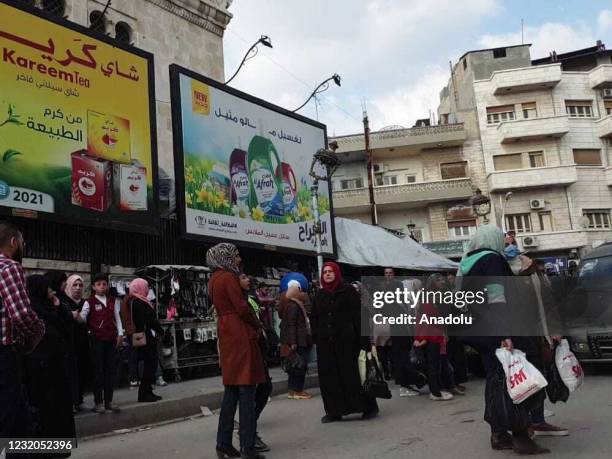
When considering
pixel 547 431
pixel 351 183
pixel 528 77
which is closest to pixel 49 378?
pixel 547 431

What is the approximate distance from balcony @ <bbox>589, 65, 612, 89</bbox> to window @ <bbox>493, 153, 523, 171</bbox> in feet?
20.0

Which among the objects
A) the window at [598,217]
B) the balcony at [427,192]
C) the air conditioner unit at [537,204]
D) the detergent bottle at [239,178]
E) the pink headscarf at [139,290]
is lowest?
the pink headscarf at [139,290]

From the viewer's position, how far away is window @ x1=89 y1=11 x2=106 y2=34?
46.6 ft

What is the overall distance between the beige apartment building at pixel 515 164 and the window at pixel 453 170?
6 cm

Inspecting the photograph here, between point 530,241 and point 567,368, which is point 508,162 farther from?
point 567,368

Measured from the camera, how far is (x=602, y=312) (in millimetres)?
8562

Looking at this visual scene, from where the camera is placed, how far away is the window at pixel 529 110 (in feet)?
115

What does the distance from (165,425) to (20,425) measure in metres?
3.73

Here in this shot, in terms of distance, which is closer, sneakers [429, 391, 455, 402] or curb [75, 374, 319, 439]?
curb [75, 374, 319, 439]

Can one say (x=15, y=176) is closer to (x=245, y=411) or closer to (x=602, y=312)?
(x=245, y=411)

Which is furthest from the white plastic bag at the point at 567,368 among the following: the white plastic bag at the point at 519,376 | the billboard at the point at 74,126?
the billboard at the point at 74,126

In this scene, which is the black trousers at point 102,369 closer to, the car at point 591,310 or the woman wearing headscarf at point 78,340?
the woman wearing headscarf at point 78,340

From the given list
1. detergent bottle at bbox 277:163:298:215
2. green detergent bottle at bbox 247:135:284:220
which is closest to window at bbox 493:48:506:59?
detergent bottle at bbox 277:163:298:215

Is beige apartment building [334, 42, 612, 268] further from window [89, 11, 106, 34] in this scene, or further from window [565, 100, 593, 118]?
window [89, 11, 106, 34]
